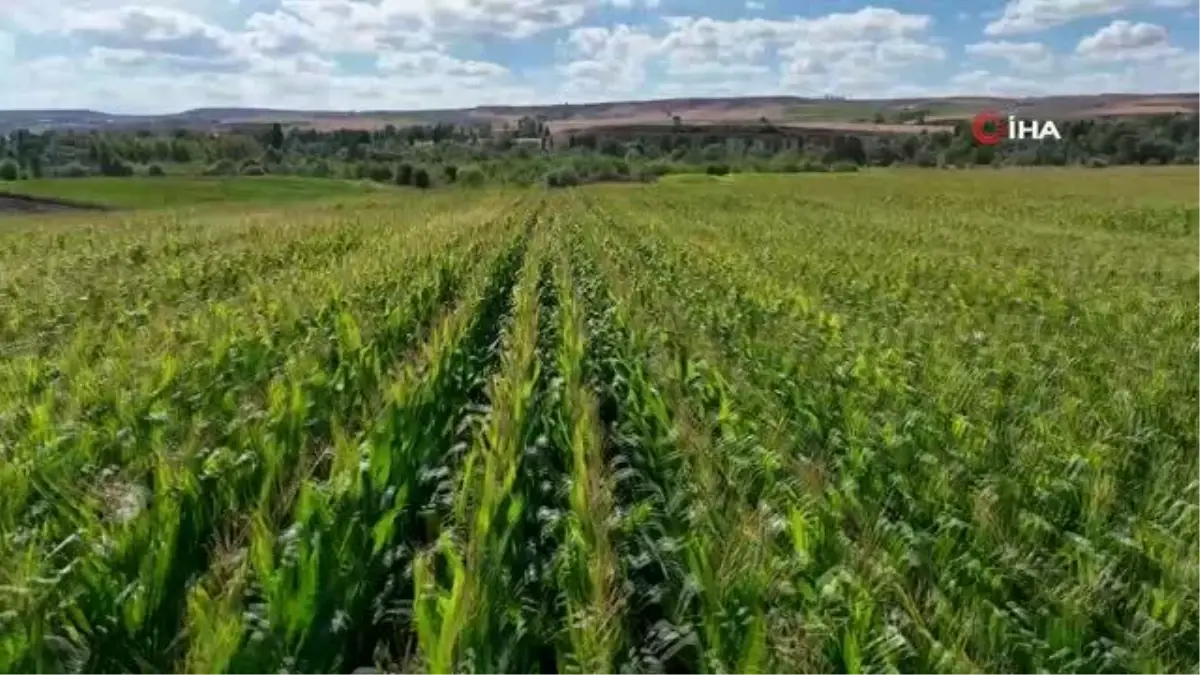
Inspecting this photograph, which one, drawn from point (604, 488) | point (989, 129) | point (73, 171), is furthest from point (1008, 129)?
point (604, 488)

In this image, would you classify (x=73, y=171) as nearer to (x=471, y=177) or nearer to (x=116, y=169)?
(x=116, y=169)

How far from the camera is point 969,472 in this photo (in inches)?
201

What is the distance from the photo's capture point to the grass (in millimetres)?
60125

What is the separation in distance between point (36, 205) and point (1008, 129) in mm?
114721

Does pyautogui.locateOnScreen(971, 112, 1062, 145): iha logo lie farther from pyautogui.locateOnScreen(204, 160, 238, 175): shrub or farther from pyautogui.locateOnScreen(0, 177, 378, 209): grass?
pyautogui.locateOnScreen(204, 160, 238, 175): shrub

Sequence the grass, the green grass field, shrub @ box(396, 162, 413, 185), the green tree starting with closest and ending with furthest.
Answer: the green grass field < the grass < the green tree < shrub @ box(396, 162, 413, 185)

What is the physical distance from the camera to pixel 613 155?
15525cm

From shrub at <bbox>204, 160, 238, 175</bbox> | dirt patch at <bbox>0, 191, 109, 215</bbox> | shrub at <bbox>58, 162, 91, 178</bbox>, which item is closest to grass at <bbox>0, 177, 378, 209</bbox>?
dirt patch at <bbox>0, 191, 109, 215</bbox>

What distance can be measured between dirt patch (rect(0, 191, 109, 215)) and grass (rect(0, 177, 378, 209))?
110cm

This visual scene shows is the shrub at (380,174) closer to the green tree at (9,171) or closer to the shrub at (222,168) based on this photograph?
the shrub at (222,168)

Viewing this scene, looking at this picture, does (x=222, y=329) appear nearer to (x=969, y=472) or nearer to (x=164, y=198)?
(x=969, y=472)

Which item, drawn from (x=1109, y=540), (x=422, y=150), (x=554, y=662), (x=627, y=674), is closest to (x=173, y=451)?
(x=554, y=662)

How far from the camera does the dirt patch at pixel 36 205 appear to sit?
5058 centimetres

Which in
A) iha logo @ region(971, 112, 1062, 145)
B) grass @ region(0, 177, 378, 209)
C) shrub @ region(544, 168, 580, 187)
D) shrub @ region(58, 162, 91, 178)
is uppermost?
iha logo @ region(971, 112, 1062, 145)
